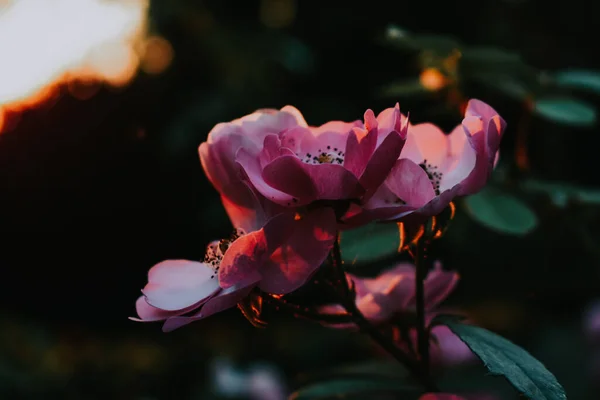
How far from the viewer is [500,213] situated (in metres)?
0.81

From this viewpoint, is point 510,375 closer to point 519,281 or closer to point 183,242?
point 519,281

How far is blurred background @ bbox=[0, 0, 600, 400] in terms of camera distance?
1038 millimetres

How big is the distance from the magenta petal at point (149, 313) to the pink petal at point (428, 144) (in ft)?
0.81

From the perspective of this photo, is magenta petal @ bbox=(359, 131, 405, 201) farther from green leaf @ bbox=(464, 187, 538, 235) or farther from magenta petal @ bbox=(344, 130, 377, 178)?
green leaf @ bbox=(464, 187, 538, 235)

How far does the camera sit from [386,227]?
765 mm

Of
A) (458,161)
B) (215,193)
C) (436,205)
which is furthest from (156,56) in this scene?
(436,205)

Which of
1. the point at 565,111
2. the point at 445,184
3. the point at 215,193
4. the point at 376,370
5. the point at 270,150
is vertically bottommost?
the point at 215,193

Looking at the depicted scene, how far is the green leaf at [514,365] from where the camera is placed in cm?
47

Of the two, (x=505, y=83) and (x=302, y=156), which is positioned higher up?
(x=302, y=156)

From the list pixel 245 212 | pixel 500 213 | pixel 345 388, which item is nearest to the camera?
pixel 245 212

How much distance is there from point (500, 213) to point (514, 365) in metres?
0.33

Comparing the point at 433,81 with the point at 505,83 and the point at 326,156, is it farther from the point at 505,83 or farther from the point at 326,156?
the point at 326,156

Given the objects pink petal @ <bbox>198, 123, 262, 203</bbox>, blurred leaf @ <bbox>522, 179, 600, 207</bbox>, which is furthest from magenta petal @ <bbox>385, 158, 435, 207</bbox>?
blurred leaf @ <bbox>522, 179, 600, 207</bbox>

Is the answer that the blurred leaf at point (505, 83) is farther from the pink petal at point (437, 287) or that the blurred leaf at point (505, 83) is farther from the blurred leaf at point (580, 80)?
the pink petal at point (437, 287)
